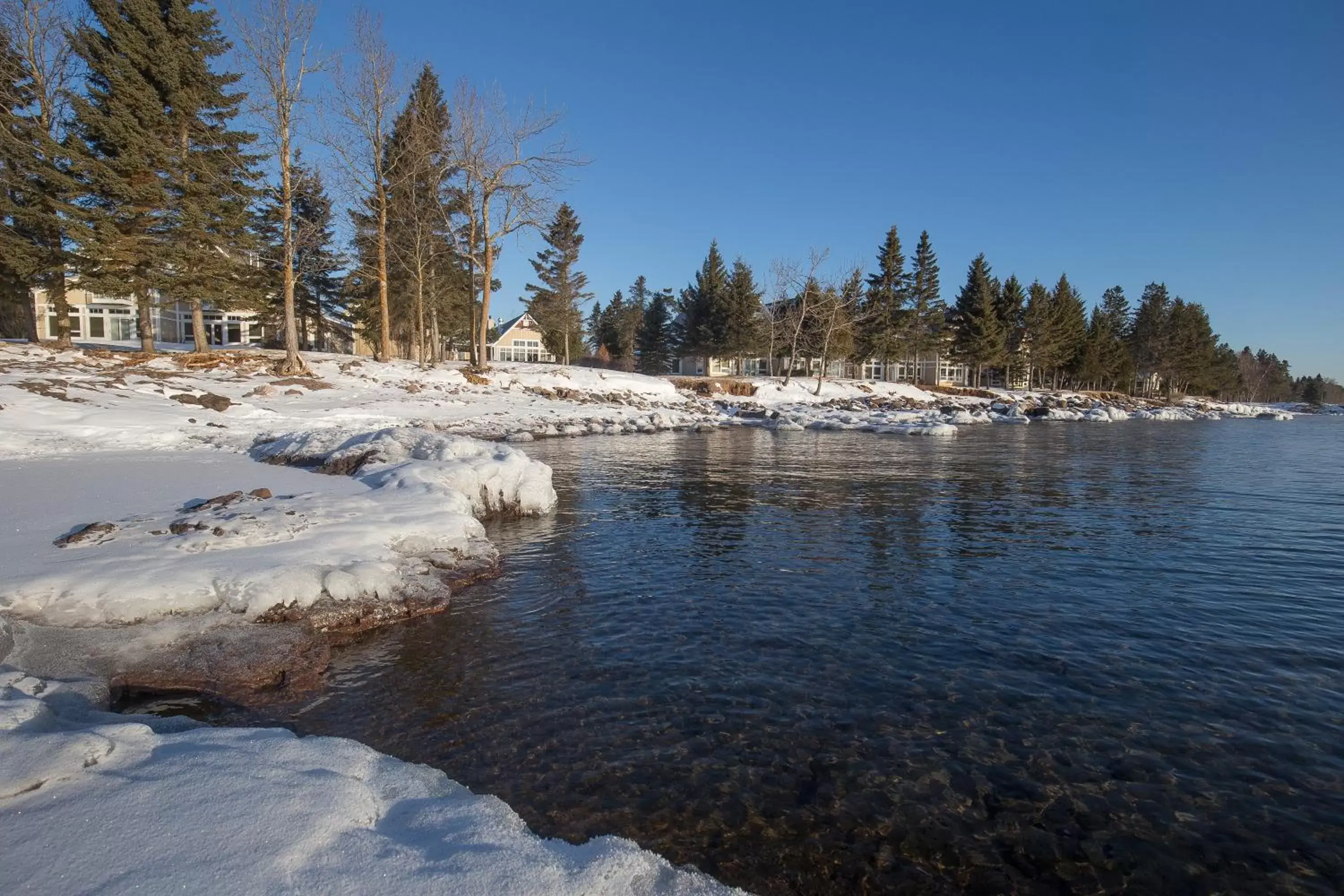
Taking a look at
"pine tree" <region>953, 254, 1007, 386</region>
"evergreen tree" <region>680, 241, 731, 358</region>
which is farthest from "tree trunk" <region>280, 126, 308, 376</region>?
"pine tree" <region>953, 254, 1007, 386</region>

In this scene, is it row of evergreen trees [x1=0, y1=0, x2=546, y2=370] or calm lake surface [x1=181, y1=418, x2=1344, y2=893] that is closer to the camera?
calm lake surface [x1=181, y1=418, x2=1344, y2=893]

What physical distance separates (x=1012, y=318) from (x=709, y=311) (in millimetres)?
33162

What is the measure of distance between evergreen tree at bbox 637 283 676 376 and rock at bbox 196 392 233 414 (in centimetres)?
5786

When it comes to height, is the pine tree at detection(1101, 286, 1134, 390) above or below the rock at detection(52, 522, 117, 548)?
above

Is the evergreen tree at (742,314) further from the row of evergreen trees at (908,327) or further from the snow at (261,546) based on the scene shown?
the snow at (261,546)

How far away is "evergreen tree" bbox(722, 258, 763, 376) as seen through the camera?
60250 mm

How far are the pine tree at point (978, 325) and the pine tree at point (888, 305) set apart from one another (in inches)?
254

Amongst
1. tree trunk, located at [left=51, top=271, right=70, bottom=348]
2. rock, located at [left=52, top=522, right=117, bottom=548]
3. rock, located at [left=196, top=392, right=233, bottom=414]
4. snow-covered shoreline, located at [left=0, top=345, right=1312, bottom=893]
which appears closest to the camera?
snow-covered shoreline, located at [left=0, top=345, right=1312, bottom=893]

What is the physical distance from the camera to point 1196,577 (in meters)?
8.36

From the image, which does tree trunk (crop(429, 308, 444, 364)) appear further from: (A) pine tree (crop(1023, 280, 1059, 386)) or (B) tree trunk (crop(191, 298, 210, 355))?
(A) pine tree (crop(1023, 280, 1059, 386))

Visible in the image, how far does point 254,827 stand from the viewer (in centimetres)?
296

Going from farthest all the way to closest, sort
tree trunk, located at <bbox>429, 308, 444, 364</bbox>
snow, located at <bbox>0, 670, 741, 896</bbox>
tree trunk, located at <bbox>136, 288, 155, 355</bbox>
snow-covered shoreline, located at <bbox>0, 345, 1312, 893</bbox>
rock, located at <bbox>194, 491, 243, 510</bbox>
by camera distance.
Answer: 1. tree trunk, located at <bbox>429, 308, 444, 364</bbox>
2. tree trunk, located at <bbox>136, 288, 155, 355</bbox>
3. rock, located at <bbox>194, 491, 243, 510</bbox>
4. snow-covered shoreline, located at <bbox>0, 345, 1312, 893</bbox>
5. snow, located at <bbox>0, 670, 741, 896</bbox>

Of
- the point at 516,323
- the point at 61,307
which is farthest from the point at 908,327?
the point at 61,307

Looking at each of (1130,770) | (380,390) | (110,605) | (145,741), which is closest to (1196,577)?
(1130,770)
